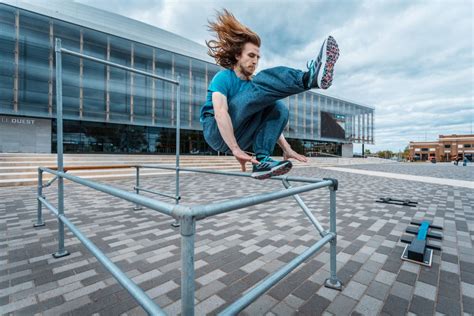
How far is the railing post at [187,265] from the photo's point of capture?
2.46ft

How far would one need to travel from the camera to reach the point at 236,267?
231 centimetres

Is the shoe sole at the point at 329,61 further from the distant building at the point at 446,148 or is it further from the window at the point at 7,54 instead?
the distant building at the point at 446,148

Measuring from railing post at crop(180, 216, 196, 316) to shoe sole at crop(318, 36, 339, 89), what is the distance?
900 millimetres

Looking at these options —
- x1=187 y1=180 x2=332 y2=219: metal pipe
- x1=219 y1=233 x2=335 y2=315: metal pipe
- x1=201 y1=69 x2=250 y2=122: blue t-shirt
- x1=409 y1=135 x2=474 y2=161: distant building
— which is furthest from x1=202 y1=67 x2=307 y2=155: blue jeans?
x1=409 y1=135 x2=474 y2=161: distant building

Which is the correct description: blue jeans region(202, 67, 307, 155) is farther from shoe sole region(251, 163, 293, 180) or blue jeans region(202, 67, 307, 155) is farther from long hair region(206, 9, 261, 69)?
long hair region(206, 9, 261, 69)

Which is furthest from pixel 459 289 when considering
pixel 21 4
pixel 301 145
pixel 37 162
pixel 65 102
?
pixel 301 145

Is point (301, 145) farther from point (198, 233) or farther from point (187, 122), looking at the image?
point (198, 233)

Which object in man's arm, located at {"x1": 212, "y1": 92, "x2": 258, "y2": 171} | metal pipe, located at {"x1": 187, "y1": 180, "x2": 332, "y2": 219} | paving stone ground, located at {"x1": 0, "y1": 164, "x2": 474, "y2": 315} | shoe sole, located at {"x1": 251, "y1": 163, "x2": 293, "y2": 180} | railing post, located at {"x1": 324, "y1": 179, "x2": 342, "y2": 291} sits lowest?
paving stone ground, located at {"x1": 0, "y1": 164, "x2": 474, "y2": 315}

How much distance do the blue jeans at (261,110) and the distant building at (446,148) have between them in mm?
80386

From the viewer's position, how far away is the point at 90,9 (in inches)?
726

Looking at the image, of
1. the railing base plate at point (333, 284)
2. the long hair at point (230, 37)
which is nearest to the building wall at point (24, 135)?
the long hair at point (230, 37)

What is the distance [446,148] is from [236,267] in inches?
3795

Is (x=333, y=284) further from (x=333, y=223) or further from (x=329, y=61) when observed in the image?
(x=329, y=61)

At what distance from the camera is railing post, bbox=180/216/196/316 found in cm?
75
